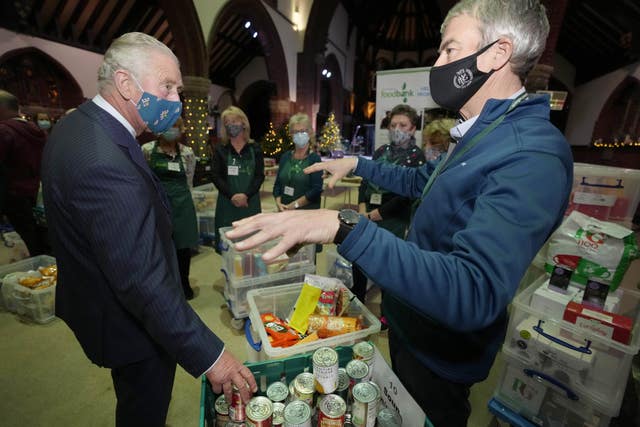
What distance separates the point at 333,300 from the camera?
61.1 inches

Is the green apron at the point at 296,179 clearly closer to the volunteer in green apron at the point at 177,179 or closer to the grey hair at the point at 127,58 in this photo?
the volunteer in green apron at the point at 177,179

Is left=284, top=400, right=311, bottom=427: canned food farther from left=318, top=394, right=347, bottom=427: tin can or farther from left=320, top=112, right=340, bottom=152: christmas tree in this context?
left=320, top=112, right=340, bottom=152: christmas tree

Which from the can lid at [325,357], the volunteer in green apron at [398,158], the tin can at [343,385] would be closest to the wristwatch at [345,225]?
the can lid at [325,357]

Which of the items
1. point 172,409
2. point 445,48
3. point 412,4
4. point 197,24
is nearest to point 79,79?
point 197,24

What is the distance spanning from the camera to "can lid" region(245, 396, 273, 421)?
805 millimetres

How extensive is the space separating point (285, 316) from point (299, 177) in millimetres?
1511

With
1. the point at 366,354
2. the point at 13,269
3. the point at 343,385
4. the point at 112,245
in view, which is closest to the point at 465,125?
the point at 366,354

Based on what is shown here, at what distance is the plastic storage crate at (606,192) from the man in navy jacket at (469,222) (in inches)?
76.1

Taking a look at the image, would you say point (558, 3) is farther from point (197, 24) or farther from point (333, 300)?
point (197, 24)

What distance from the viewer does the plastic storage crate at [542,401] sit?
4.85 ft

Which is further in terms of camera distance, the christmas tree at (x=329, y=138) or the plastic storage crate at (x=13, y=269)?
the christmas tree at (x=329, y=138)

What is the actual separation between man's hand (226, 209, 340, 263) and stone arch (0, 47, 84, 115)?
11930 millimetres

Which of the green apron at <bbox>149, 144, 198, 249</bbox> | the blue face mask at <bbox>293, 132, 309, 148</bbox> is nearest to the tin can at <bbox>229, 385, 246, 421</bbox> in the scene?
the green apron at <bbox>149, 144, 198, 249</bbox>

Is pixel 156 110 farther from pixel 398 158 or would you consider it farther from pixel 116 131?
pixel 398 158
